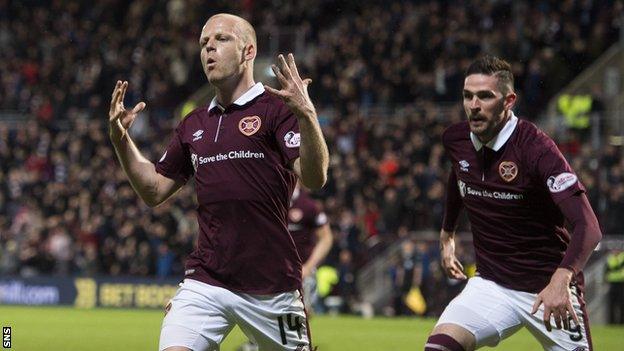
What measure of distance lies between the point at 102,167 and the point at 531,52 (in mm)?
9815

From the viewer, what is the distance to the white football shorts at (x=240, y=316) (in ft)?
19.5

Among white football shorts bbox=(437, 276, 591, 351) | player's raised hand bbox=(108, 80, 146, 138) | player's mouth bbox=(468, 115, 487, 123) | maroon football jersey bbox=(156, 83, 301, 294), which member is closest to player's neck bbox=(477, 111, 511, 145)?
player's mouth bbox=(468, 115, 487, 123)

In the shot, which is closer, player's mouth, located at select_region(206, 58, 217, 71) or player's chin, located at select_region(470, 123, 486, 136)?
player's mouth, located at select_region(206, 58, 217, 71)

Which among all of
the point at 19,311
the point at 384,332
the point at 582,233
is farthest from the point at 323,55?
the point at 582,233

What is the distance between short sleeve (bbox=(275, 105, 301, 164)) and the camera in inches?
232

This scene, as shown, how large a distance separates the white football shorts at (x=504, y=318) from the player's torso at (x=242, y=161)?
1.28 metres

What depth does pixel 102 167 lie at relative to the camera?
2677cm

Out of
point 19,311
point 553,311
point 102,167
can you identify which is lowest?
point 19,311

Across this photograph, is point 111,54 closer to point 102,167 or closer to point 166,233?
point 102,167

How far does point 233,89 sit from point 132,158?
25.6 inches

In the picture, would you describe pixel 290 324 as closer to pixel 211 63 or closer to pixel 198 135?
pixel 198 135

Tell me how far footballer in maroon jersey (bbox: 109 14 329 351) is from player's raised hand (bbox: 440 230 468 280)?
1427mm

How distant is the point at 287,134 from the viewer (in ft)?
19.5

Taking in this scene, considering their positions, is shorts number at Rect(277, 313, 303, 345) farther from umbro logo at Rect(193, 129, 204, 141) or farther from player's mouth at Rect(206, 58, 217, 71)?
player's mouth at Rect(206, 58, 217, 71)
